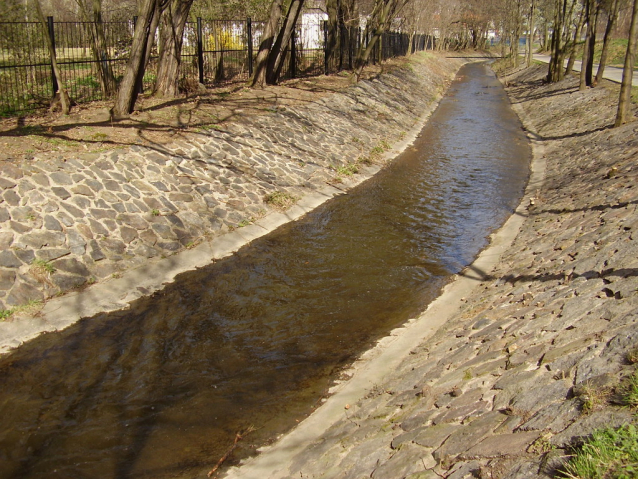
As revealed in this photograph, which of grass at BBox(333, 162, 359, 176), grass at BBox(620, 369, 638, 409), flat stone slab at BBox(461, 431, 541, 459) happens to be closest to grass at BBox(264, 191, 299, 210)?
grass at BBox(333, 162, 359, 176)

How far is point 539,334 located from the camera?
19.4 ft

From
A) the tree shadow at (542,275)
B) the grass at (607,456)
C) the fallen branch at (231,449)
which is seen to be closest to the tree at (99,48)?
the tree shadow at (542,275)

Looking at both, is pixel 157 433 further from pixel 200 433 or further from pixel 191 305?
pixel 191 305

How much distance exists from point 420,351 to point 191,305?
3.48 meters

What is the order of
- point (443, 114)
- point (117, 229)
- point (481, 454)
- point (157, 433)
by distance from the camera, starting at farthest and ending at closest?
point (443, 114)
point (117, 229)
point (157, 433)
point (481, 454)

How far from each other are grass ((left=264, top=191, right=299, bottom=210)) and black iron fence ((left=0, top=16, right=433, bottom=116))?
19.5ft

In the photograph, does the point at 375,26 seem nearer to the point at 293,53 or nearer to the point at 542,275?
the point at 293,53

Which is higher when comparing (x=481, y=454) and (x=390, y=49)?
(x=390, y=49)

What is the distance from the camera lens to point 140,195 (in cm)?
1051

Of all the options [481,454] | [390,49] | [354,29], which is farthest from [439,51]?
[481,454]

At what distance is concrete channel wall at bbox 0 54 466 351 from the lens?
26.9 ft

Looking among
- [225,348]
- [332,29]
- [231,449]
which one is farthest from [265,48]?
[231,449]

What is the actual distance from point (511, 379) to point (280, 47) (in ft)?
57.2

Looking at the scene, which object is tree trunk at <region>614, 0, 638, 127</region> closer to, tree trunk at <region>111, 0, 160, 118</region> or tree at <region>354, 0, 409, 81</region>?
tree trunk at <region>111, 0, 160, 118</region>
